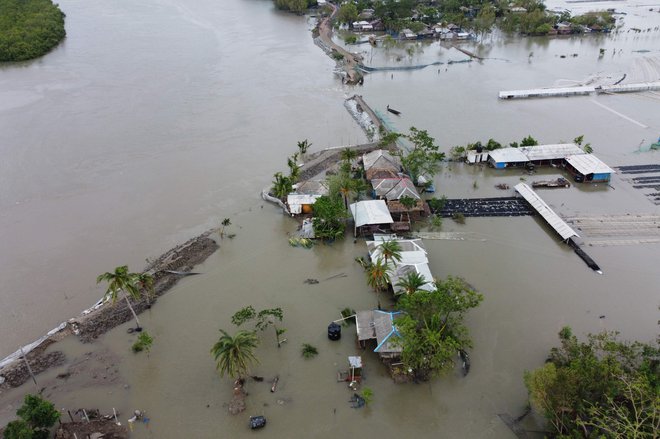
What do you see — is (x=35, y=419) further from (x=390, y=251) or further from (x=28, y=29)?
(x=28, y=29)

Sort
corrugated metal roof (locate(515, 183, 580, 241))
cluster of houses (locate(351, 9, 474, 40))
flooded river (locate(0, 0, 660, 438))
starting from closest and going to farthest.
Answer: flooded river (locate(0, 0, 660, 438)), corrugated metal roof (locate(515, 183, 580, 241)), cluster of houses (locate(351, 9, 474, 40))

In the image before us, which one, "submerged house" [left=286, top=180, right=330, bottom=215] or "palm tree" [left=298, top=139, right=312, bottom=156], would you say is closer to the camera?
"submerged house" [left=286, top=180, right=330, bottom=215]

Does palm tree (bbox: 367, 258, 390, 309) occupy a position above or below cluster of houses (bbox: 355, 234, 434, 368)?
above

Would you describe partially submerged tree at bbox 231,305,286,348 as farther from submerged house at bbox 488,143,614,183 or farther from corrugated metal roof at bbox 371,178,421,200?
submerged house at bbox 488,143,614,183

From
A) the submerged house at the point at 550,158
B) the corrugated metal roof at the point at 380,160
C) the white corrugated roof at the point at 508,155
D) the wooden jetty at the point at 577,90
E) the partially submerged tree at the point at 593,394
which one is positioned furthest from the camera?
the wooden jetty at the point at 577,90

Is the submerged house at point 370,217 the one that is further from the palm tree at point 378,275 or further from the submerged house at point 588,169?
the submerged house at point 588,169

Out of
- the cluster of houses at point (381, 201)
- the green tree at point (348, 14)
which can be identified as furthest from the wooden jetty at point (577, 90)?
the green tree at point (348, 14)

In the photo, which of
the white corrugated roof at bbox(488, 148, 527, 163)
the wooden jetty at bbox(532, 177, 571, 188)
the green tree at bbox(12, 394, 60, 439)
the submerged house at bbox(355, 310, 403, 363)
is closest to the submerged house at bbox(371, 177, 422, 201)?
the white corrugated roof at bbox(488, 148, 527, 163)

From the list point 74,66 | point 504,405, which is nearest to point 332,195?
point 504,405

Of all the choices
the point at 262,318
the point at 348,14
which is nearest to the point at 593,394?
the point at 262,318
